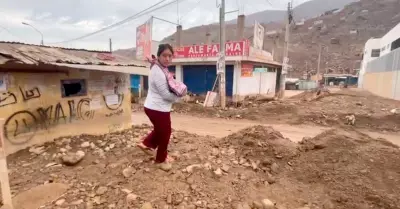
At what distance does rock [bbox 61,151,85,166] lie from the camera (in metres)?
4.07

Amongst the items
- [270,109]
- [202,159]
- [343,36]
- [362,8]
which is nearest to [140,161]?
[202,159]

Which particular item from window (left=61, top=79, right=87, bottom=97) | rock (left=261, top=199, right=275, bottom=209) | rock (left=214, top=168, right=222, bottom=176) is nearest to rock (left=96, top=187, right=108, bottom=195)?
rock (left=214, top=168, right=222, bottom=176)

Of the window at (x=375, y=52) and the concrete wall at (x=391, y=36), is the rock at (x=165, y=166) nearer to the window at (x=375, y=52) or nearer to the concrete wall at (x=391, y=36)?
the concrete wall at (x=391, y=36)

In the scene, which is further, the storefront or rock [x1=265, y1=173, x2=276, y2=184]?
the storefront

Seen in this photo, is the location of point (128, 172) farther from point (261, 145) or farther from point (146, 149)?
point (261, 145)

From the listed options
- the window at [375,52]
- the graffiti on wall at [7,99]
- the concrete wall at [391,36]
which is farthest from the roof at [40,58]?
the window at [375,52]

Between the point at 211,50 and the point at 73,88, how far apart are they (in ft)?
37.4

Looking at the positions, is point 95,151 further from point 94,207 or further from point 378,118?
point 378,118

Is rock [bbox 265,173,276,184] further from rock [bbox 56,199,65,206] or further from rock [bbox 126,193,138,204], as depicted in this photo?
rock [bbox 56,199,65,206]

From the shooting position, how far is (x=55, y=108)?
5.26 m

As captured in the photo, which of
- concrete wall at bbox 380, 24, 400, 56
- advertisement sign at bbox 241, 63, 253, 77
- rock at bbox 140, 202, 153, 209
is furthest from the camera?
concrete wall at bbox 380, 24, 400, 56

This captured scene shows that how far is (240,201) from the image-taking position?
3.14 metres

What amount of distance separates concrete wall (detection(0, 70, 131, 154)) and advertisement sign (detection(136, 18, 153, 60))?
10475 millimetres

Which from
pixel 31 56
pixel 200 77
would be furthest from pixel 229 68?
pixel 31 56
